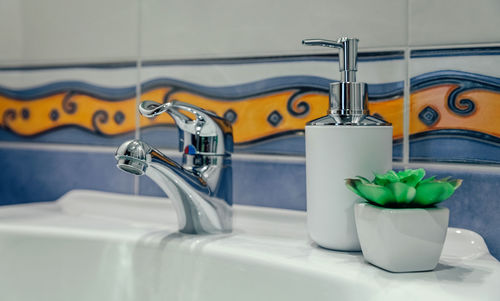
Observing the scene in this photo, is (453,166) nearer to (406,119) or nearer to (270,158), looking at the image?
(406,119)

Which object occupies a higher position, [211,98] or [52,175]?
[211,98]

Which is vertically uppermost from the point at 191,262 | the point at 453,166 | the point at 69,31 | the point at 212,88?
the point at 69,31

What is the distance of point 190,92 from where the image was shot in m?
0.75

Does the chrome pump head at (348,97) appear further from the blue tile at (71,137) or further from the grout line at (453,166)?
the blue tile at (71,137)

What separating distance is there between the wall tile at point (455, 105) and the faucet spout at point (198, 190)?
23cm

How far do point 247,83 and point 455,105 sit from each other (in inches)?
10.5

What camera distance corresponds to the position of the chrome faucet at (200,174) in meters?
0.61

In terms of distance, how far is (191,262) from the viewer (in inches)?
23.1

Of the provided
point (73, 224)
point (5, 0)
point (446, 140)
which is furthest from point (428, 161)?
point (5, 0)

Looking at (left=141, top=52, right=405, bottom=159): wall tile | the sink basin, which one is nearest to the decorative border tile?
(left=141, top=52, right=405, bottom=159): wall tile

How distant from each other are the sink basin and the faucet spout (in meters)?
0.02

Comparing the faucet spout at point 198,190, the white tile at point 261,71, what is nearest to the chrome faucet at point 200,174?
the faucet spout at point 198,190

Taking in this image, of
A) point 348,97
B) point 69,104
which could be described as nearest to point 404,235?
point 348,97

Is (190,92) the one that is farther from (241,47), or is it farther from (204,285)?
(204,285)
